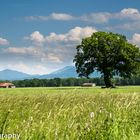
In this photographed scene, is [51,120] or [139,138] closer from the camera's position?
[139,138]

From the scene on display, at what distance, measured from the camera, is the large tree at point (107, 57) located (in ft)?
327

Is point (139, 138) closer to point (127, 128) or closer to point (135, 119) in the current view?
point (127, 128)

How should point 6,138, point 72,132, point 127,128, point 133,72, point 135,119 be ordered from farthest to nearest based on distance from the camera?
1. point 133,72
2. point 135,119
3. point 127,128
4. point 72,132
5. point 6,138

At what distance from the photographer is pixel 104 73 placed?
101812 mm

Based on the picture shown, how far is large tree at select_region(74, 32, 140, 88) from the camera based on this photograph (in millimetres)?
99750

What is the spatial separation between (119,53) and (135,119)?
9334 cm

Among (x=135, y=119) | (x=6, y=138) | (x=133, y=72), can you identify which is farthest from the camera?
(x=133, y=72)

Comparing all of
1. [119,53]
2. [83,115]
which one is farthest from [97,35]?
[83,115]

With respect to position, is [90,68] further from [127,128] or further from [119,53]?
[127,128]

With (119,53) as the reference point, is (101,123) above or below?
below

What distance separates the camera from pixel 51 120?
829 centimetres

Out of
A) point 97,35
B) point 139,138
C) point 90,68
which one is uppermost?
point 97,35

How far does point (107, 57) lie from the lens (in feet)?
335

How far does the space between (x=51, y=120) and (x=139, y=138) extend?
6.28 feet
